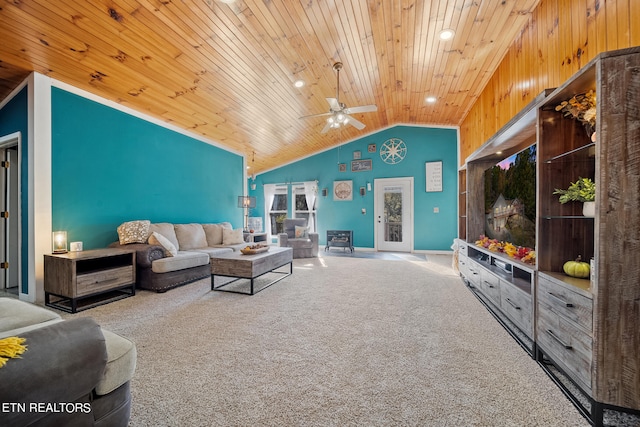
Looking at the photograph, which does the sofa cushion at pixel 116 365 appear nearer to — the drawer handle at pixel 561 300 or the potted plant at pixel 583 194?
the drawer handle at pixel 561 300

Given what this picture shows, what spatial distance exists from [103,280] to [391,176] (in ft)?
20.6

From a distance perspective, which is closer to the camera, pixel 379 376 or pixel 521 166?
pixel 379 376

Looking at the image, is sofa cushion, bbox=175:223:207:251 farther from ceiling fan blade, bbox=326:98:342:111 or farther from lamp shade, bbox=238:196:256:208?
ceiling fan blade, bbox=326:98:342:111

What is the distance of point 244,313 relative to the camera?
8.71ft

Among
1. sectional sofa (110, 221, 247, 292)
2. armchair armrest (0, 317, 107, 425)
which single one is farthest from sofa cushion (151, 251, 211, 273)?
armchair armrest (0, 317, 107, 425)

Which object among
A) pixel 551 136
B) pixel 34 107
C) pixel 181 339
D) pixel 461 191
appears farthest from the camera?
pixel 461 191

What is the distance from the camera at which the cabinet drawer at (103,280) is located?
2.77 m

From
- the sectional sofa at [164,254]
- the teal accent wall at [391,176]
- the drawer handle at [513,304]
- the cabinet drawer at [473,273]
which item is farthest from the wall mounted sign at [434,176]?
the sectional sofa at [164,254]

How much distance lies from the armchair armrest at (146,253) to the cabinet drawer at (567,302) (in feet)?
13.2

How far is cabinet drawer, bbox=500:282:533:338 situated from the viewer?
6.35ft

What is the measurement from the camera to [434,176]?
668 cm

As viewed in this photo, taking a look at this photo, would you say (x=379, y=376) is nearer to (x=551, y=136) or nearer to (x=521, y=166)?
(x=551, y=136)

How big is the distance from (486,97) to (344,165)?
13.6 ft

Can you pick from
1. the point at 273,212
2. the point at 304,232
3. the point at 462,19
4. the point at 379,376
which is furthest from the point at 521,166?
the point at 273,212
